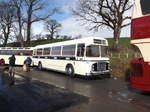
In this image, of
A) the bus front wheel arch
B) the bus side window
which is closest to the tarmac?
the bus side window

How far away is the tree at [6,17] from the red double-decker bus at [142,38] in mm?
42607

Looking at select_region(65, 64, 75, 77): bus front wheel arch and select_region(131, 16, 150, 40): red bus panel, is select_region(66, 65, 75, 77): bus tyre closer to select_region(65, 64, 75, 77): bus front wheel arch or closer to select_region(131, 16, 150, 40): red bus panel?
select_region(65, 64, 75, 77): bus front wheel arch

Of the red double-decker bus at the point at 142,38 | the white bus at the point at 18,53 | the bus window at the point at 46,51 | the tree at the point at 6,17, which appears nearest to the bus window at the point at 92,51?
the red double-decker bus at the point at 142,38

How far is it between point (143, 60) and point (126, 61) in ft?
26.9

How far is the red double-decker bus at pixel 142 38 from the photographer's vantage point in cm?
770

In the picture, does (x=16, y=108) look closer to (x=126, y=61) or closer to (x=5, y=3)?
(x=126, y=61)

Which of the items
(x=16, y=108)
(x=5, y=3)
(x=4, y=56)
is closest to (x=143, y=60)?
(x=16, y=108)

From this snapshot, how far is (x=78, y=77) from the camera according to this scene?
1639cm

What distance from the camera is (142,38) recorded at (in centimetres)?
782

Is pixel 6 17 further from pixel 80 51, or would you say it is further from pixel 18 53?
pixel 80 51

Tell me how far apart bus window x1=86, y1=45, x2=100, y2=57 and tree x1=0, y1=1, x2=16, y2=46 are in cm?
3653

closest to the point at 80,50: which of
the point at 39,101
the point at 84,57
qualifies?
the point at 84,57

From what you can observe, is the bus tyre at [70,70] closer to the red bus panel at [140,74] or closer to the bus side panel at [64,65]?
the bus side panel at [64,65]

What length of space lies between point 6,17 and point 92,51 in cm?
4199
